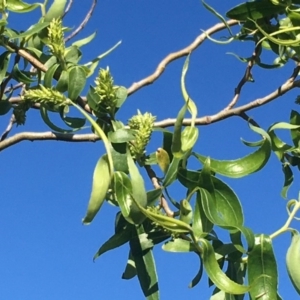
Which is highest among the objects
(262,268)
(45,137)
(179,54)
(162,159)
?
(179,54)

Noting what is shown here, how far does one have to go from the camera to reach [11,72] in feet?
2.44

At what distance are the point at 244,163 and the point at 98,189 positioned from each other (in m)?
0.15

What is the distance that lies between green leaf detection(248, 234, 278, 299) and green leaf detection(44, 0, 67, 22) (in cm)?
30

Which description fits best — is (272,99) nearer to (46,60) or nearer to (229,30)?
(229,30)

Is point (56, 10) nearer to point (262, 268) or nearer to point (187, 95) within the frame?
point (187, 95)

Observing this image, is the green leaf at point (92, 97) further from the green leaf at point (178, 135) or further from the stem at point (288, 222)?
the stem at point (288, 222)

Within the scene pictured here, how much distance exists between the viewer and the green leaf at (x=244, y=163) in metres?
0.63

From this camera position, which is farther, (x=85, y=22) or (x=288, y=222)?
(x=85, y=22)

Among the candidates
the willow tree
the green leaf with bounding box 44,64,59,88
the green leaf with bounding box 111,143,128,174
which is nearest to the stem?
the willow tree

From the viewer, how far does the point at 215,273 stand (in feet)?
1.93

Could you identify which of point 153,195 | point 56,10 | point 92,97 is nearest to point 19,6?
point 56,10

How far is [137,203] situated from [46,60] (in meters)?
0.22

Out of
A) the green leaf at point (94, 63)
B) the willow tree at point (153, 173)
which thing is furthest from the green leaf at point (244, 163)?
the green leaf at point (94, 63)

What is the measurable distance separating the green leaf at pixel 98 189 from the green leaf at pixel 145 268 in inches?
2.8
